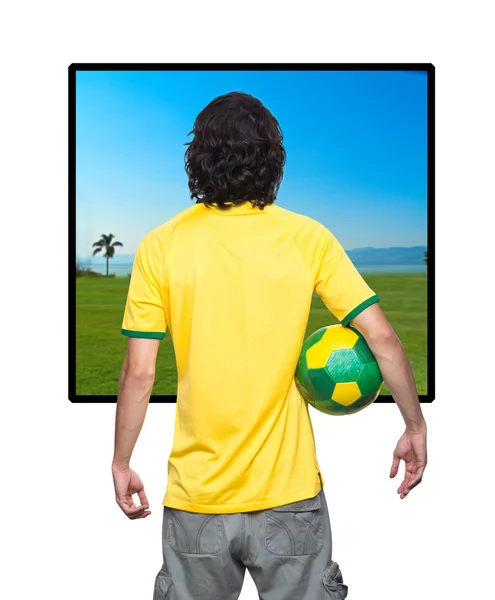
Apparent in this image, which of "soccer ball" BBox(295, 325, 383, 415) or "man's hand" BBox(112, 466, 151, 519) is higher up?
"soccer ball" BBox(295, 325, 383, 415)

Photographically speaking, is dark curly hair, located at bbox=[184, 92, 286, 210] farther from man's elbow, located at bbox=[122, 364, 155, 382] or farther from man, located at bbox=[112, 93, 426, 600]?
man's elbow, located at bbox=[122, 364, 155, 382]

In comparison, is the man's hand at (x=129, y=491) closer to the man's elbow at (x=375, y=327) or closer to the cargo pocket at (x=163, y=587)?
the cargo pocket at (x=163, y=587)

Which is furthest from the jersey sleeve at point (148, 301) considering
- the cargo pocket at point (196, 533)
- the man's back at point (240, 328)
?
the cargo pocket at point (196, 533)

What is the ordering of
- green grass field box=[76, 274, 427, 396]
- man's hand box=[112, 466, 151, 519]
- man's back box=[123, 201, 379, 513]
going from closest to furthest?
man's back box=[123, 201, 379, 513] < man's hand box=[112, 466, 151, 519] < green grass field box=[76, 274, 427, 396]

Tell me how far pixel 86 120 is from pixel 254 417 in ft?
8.76

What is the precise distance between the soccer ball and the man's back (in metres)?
0.05

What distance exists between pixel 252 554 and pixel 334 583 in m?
0.32

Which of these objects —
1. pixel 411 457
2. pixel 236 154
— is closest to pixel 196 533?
pixel 411 457

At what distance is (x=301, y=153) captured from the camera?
5.09 m

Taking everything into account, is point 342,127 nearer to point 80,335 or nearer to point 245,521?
point 80,335

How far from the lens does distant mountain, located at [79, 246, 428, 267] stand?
5020mm

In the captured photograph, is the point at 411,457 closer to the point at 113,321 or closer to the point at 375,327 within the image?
the point at 375,327

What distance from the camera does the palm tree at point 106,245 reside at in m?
Result: 5.05

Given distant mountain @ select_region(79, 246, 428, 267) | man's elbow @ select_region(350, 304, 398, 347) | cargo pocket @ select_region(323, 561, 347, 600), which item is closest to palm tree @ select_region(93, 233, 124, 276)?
distant mountain @ select_region(79, 246, 428, 267)
